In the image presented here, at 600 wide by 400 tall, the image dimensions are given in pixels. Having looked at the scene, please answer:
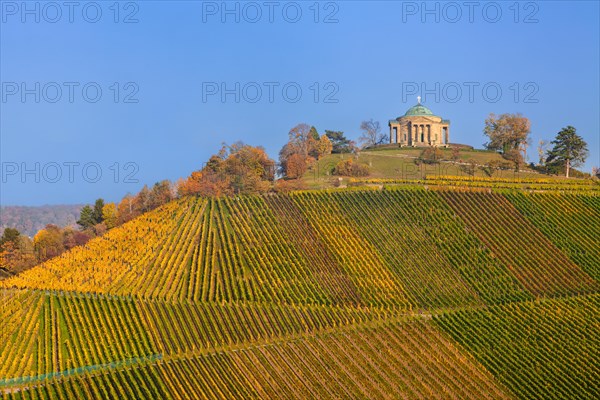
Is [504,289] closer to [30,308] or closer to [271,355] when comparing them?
[271,355]

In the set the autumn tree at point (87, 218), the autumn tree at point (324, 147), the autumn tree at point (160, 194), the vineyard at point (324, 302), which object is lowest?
the vineyard at point (324, 302)

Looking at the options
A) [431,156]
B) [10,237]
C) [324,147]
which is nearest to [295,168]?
[324,147]

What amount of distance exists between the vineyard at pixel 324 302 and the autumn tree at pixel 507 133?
964 inches

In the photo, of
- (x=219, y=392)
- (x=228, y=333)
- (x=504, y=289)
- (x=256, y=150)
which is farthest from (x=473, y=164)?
(x=219, y=392)

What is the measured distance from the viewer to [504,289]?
195 feet

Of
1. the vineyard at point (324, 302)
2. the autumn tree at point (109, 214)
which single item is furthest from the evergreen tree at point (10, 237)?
the vineyard at point (324, 302)

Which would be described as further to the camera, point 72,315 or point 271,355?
point 72,315

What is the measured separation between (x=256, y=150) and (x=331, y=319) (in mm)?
42812

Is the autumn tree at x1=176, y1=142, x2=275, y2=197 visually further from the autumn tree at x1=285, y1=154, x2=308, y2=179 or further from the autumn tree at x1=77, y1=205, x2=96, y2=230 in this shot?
the autumn tree at x1=77, y1=205, x2=96, y2=230

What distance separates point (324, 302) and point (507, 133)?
5742 centimetres

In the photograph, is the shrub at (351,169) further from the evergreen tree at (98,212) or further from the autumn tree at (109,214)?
the evergreen tree at (98,212)

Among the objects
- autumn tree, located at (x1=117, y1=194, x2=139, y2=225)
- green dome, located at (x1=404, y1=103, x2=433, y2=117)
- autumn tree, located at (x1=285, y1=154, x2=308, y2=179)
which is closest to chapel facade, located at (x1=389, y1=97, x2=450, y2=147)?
green dome, located at (x1=404, y1=103, x2=433, y2=117)

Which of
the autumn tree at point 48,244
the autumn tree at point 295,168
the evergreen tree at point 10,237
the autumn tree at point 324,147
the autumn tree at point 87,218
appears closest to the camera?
the autumn tree at point 48,244

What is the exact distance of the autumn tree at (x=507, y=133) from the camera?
103 meters
